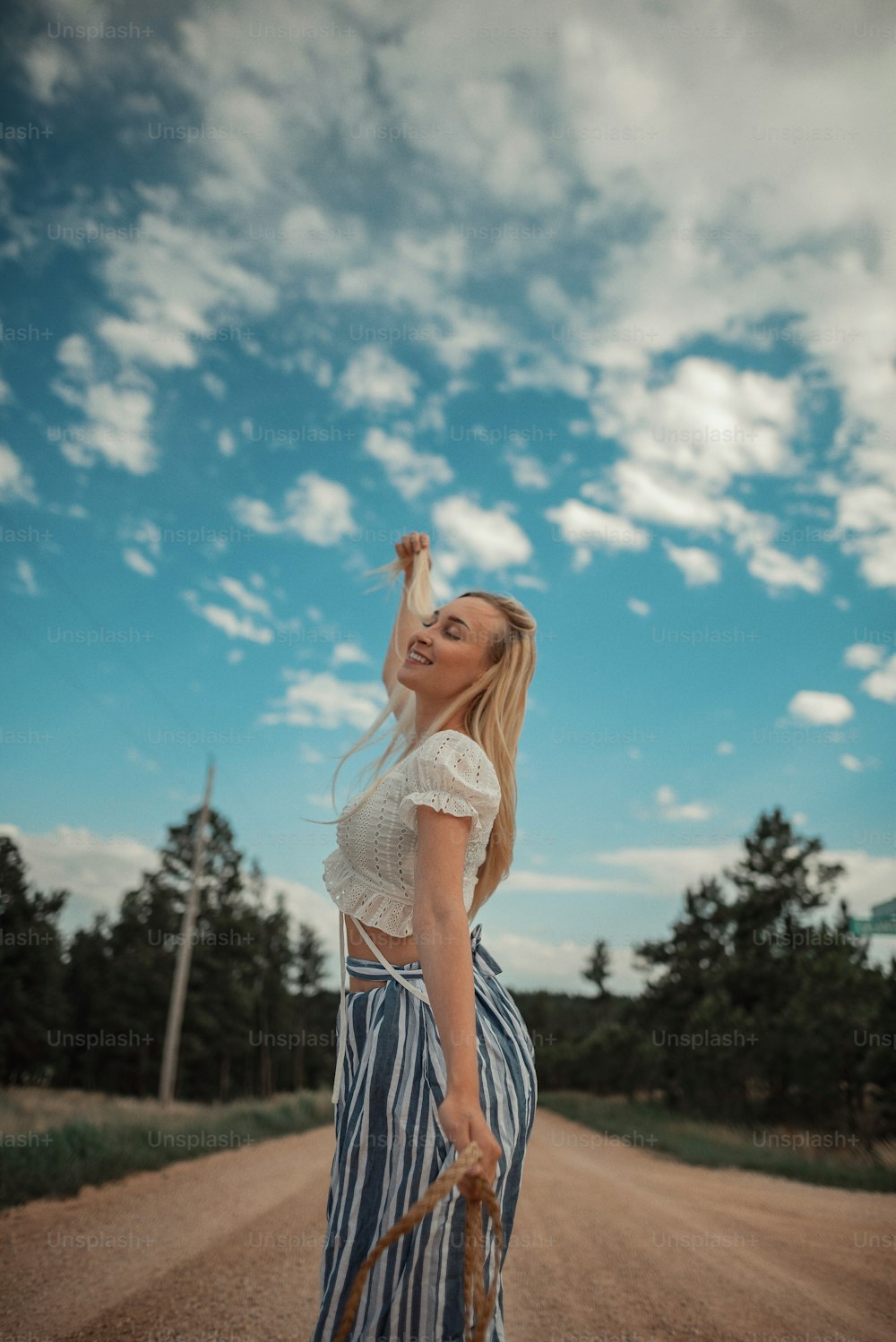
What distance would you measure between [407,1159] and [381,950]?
18.2 inches

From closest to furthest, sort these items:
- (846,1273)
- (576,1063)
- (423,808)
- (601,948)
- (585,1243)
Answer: (423,808) < (846,1273) < (585,1243) < (576,1063) < (601,948)

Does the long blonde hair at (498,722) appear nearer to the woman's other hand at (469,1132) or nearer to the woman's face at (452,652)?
the woman's face at (452,652)

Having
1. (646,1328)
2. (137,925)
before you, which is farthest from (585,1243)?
(137,925)

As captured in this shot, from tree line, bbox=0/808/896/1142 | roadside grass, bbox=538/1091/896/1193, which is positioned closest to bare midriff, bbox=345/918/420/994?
roadside grass, bbox=538/1091/896/1193

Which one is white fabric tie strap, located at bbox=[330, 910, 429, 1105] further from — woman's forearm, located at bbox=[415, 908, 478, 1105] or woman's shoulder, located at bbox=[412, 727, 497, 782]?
woman's shoulder, located at bbox=[412, 727, 497, 782]

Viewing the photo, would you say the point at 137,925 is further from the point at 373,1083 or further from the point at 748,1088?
the point at 373,1083

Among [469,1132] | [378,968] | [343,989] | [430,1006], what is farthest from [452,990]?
[343,989]

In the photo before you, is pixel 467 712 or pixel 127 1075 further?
pixel 127 1075

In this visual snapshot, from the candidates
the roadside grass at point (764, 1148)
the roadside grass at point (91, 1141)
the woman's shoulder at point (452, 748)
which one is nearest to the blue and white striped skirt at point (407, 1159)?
the woman's shoulder at point (452, 748)

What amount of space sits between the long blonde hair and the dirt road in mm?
2915

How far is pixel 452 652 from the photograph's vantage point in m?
2.20

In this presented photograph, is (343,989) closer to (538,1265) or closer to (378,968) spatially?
(378,968)

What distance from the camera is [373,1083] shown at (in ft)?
5.42

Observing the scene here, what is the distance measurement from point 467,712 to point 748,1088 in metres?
26.2
